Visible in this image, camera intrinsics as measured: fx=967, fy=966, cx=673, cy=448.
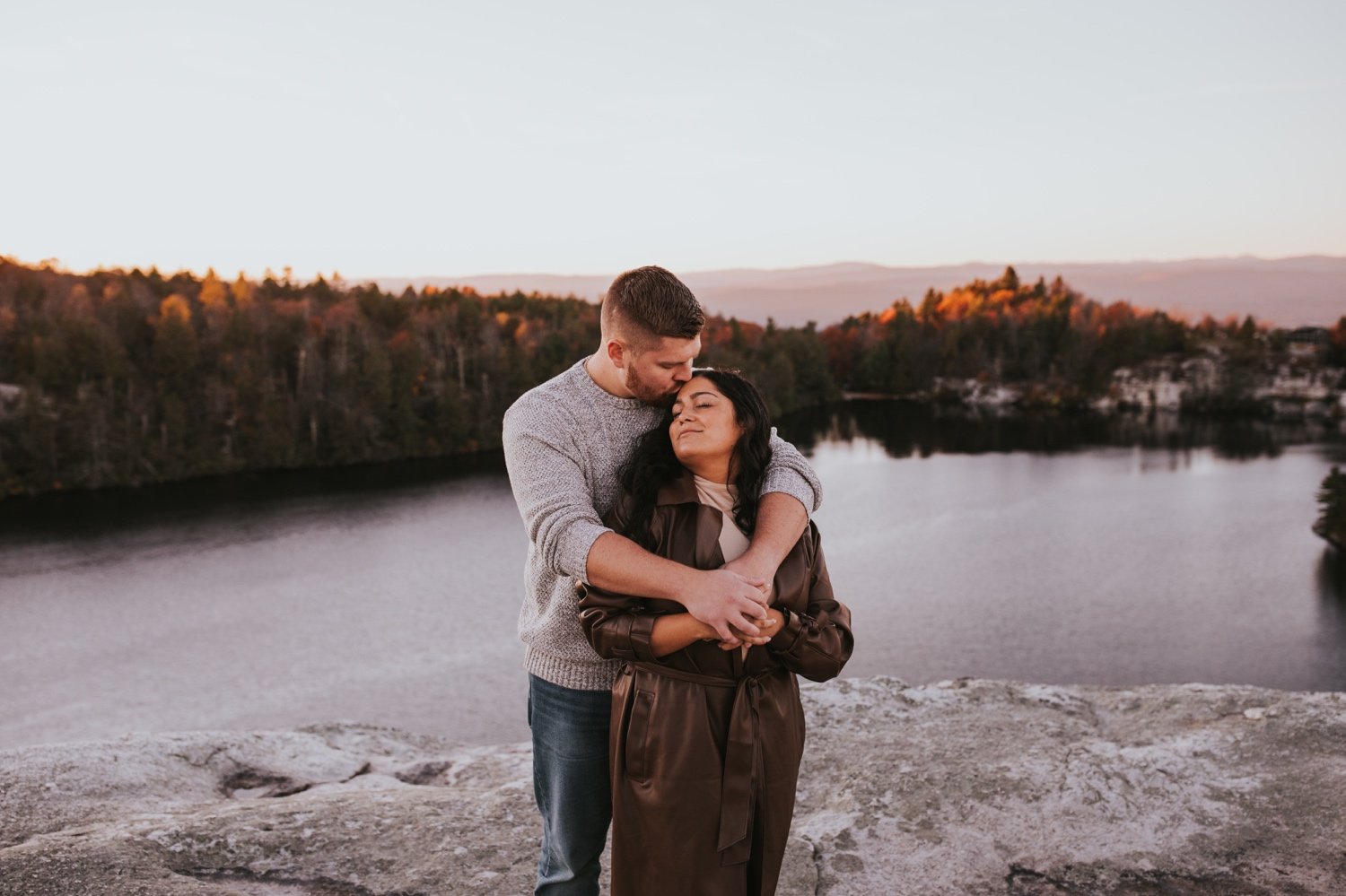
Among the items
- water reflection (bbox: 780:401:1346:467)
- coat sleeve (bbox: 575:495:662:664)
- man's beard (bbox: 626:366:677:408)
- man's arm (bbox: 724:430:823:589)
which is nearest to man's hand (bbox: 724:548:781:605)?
man's arm (bbox: 724:430:823:589)

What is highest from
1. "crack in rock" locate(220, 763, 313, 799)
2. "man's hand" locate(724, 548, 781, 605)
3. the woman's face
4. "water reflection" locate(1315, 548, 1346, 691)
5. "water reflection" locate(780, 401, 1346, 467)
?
the woman's face

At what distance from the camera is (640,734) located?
2363mm

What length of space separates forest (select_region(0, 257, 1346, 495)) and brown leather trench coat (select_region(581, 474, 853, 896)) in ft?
169

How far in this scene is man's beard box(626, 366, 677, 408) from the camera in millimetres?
2463

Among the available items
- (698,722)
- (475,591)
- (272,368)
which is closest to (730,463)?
(698,722)

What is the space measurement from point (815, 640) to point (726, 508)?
418 mm

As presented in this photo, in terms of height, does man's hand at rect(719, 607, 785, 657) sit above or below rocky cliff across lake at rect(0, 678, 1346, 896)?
above

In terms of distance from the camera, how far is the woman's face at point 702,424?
8.03ft

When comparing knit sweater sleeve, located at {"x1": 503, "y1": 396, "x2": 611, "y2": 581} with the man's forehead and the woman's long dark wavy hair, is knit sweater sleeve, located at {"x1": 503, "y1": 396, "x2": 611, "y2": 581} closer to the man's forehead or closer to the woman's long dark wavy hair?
the woman's long dark wavy hair

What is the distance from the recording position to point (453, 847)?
155 inches

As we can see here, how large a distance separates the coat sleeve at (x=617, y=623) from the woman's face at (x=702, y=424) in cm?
40

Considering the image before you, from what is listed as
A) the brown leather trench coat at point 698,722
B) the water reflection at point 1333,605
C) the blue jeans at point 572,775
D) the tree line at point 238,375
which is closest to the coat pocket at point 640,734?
the brown leather trench coat at point 698,722

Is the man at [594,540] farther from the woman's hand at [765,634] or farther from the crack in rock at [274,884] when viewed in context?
the crack in rock at [274,884]

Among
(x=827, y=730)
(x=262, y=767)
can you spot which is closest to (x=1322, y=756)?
(x=827, y=730)
